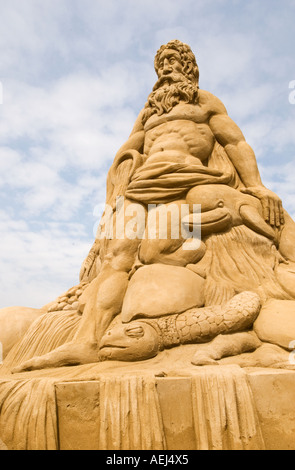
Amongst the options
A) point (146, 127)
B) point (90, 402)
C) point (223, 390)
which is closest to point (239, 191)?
point (146, 127)

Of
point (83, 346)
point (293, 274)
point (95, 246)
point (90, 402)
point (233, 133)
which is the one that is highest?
point (233, 133)

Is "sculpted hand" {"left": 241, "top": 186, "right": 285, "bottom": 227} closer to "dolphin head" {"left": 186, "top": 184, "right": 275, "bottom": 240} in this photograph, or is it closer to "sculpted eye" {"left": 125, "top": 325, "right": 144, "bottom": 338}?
"dolphin head" {"left": 186, "top": 184, "right": 275, "bottom": 240}

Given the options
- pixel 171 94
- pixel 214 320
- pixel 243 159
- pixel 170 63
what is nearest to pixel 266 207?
pixel 243 159

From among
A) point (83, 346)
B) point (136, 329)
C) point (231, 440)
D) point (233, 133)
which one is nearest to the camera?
point (231, 440)

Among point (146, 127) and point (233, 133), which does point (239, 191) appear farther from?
point (146, 127)

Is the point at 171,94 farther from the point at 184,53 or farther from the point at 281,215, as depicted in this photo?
the point at 281,215

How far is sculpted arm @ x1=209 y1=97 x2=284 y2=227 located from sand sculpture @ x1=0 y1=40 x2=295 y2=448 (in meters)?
0.01

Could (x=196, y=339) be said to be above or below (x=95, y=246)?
below

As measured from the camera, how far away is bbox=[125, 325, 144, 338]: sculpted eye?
2.70m

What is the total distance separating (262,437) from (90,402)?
922mm

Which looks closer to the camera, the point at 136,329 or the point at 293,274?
the point at 136,329

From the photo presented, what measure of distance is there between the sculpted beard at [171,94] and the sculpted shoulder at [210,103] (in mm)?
128

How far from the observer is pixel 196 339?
2.76 metres

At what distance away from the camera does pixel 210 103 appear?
451cm
